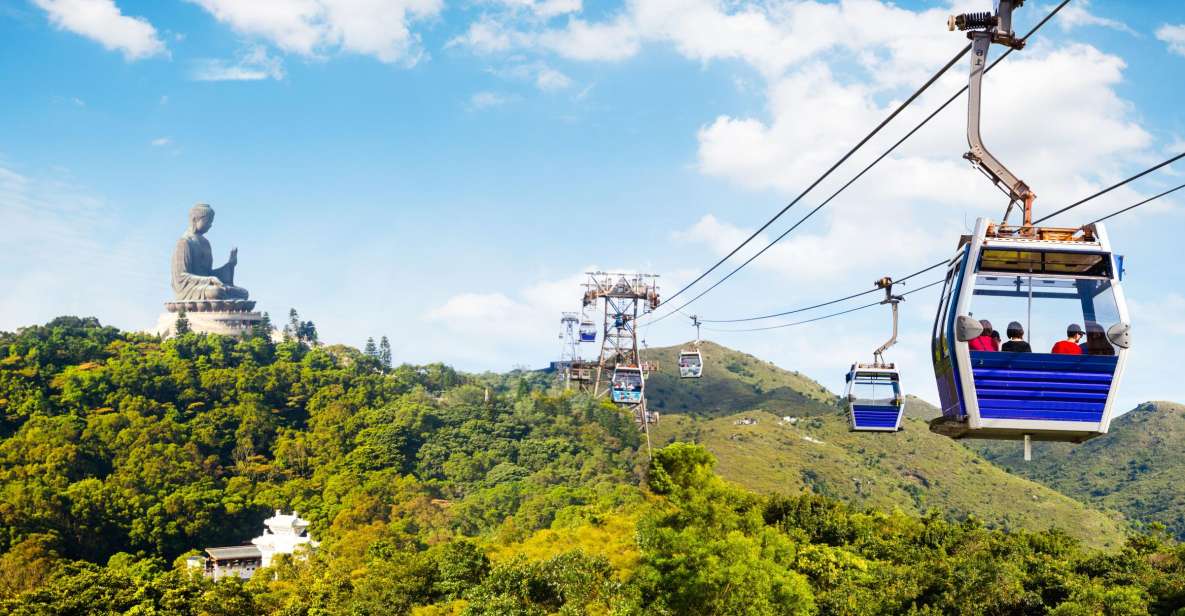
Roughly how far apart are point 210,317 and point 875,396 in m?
94.9

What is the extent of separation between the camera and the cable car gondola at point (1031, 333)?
11.6 m

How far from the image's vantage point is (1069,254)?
11656mm

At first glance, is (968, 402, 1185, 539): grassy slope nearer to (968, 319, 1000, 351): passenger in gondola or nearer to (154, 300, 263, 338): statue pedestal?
(154, 300, 263, 338): statue pedestal

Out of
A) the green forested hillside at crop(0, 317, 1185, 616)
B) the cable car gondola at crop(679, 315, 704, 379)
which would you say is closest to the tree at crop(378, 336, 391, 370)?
the green forested hillside at crop(0, 317, 1185, 616)

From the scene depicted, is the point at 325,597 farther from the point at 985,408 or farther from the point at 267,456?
the point at 267,456

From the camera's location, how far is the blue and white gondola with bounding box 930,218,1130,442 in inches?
455

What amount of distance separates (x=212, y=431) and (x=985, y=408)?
7622 centimetres

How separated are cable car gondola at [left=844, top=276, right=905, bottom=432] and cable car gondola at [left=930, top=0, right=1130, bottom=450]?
7091mm

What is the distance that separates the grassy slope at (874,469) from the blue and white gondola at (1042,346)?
71.6 metres

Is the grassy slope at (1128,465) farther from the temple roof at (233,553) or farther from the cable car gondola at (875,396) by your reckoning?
the cable car gondola at (875,396)

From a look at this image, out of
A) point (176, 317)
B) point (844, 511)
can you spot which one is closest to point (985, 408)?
point (844, 511)

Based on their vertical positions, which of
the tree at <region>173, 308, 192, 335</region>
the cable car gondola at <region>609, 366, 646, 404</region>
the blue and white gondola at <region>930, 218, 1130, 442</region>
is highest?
the tree at <region>173, 308, 192, 335</region>

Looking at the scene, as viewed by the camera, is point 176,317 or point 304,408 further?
point 176,317

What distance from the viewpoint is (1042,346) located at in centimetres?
1178
